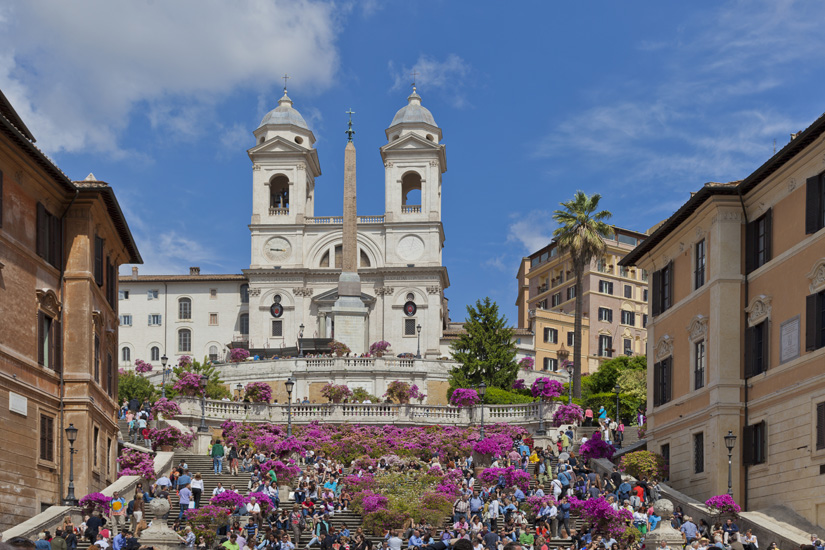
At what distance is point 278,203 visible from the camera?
11550cm

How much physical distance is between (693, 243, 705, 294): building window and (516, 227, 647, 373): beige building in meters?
66.5

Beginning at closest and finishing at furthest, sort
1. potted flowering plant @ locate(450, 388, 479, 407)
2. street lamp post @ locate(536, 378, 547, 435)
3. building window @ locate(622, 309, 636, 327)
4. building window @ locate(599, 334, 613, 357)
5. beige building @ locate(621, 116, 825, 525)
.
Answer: beige building @ locate(621, 116, 825, 525)
street lamp post @ locate(536, 378, 547, 435)
potted flowering plant @ locate(450, 388, 479, 407)
building window @ locate(599, 334, 613, 357)
building window @ locate(622, 309, 636, 327)

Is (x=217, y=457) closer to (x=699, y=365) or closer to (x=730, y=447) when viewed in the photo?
(x=699, y=365)

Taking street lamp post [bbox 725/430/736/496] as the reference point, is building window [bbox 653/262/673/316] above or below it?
above

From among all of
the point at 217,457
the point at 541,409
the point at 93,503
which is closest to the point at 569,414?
the point at 541,409

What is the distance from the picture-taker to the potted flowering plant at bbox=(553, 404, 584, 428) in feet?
187

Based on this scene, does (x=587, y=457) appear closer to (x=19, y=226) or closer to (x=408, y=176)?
(x=19, y=226)

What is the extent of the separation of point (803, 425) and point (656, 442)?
12.1 metres

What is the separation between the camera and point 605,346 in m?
113

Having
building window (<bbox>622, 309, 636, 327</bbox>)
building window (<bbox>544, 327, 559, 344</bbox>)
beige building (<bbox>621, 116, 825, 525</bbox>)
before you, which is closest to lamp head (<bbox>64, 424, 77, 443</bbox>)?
beige building (<bbox>621, 116, 825, 525</bbox>)

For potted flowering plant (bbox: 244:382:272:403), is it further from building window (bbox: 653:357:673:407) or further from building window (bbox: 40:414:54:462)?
building window (bbox: 40:414:54:462)

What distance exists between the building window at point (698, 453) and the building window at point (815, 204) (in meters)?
8.49

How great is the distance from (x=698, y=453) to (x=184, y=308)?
78627mm

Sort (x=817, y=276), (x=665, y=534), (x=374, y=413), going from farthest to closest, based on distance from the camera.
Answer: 1. (x=374, y=413)
2. (x=817, y=276)
3. (x=665, y=534)
